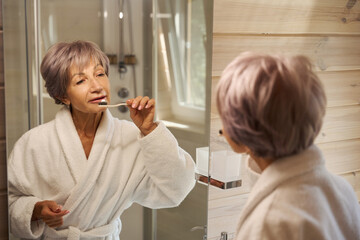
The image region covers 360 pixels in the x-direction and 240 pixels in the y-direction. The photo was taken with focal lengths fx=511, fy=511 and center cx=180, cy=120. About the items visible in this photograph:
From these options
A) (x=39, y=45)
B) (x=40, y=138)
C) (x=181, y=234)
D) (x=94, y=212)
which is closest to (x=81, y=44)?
(x=39, y=45)

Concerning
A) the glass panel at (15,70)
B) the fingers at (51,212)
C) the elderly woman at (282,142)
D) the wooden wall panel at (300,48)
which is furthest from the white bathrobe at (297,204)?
the wooden wall panel at (300,48)

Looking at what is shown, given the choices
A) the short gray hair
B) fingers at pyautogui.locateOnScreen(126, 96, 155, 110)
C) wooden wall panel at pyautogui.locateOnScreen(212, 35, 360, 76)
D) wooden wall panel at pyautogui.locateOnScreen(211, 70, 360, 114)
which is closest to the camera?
the short gray hair

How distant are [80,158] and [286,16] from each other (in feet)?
3.02

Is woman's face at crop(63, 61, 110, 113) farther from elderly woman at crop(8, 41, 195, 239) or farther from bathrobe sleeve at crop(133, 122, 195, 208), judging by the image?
bathrobe sleeve at crop(133, 122, 195, 208)

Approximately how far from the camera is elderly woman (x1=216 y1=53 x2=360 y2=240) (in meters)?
0.88

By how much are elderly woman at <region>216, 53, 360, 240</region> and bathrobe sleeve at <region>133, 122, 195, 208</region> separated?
317 millimetres

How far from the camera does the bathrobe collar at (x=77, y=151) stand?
1156mm

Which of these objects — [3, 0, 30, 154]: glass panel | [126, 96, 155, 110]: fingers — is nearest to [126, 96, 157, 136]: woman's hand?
[126, 96, 155, 110]: fingers

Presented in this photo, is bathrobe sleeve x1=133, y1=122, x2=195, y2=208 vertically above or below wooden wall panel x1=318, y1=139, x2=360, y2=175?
above

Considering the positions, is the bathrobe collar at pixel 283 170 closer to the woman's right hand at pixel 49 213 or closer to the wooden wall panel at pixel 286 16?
the woman's right hand at pixel 49 213

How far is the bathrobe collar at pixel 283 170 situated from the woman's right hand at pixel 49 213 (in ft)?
1.52

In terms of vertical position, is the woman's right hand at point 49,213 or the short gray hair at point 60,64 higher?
the short gray hair at point 60,64

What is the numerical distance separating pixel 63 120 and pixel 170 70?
35 centimetres

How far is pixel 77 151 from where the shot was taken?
1.16 m
